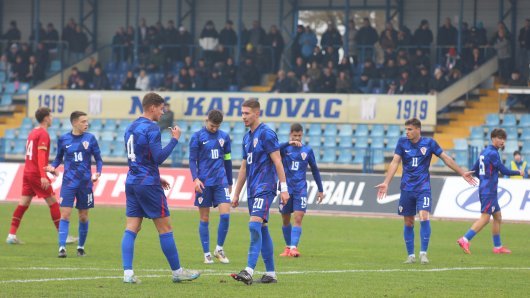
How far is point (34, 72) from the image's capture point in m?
41.2

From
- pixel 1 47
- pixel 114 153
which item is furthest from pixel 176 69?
pixel 1 47

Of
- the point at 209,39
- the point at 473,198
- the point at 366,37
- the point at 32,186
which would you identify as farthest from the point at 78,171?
the point at 209,39

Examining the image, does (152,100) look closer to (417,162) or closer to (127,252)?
(127,252)

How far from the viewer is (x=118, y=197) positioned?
97.2 feet

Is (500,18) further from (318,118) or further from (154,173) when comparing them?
(154,173)

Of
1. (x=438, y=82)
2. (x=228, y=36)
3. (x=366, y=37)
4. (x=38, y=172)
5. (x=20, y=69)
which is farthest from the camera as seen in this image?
(x=20, y=69)

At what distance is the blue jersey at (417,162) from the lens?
17047 millimetres

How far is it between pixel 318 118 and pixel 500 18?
717 cm

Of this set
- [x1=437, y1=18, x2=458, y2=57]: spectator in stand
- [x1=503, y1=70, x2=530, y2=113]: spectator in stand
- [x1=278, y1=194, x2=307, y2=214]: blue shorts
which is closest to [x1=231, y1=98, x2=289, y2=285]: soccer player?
[x1=278, y1=194, x2=307, y2=214]: blue shorts

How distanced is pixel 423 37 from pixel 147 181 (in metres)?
24.9

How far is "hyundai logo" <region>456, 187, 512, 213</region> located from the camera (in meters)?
25.9

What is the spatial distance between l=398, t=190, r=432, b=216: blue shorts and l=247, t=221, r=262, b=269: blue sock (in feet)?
14.3

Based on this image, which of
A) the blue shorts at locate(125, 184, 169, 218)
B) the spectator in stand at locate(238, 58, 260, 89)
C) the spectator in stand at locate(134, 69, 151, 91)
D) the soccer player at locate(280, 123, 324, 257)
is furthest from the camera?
the spectator in stand at locate(134, 69, 151, 91)

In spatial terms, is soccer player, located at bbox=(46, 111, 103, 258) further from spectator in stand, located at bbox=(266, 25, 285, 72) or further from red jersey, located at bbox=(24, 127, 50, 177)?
spectator in stand, located at bbox=(266, 25, 285, 72)
